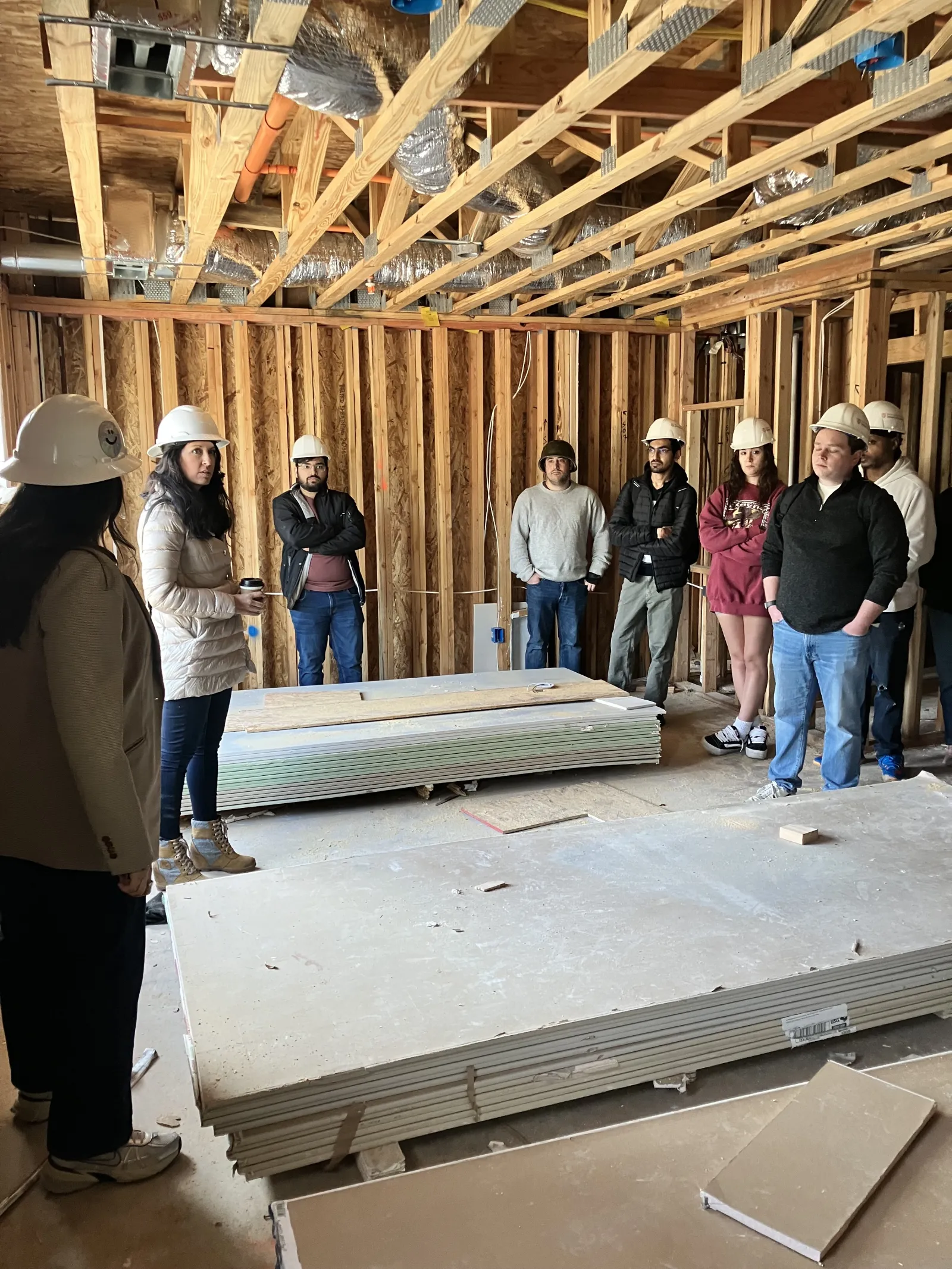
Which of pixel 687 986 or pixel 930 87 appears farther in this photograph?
pixel 930 87

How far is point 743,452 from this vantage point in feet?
17.9

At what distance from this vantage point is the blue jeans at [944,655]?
507 centimetres

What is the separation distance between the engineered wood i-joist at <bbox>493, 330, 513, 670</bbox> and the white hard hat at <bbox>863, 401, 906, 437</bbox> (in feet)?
8.75

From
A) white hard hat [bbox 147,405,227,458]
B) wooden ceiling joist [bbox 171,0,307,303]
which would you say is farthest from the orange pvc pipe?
white hard hat [bbox 147,405,227,458]

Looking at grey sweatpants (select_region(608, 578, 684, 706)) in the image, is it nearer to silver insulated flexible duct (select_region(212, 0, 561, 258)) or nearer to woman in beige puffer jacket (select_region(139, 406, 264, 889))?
woman in beige puffer jacket (select_region(139, 406, 264, 889))

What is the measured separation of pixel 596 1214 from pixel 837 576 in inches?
119

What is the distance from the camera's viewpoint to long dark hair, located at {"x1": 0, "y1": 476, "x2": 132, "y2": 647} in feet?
5.84

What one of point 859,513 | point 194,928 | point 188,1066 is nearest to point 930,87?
point 859,513

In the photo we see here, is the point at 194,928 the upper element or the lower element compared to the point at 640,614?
lower

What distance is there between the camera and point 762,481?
5531 mm

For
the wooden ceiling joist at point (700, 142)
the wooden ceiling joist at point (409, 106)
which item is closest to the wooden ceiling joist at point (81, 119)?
the wooden ceiling joist at point (409, 106)

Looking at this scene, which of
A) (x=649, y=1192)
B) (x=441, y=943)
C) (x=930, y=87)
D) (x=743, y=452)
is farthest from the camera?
(x=743, y=452)

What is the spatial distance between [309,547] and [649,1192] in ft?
15.0

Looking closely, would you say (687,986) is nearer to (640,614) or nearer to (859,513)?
(859,513)
